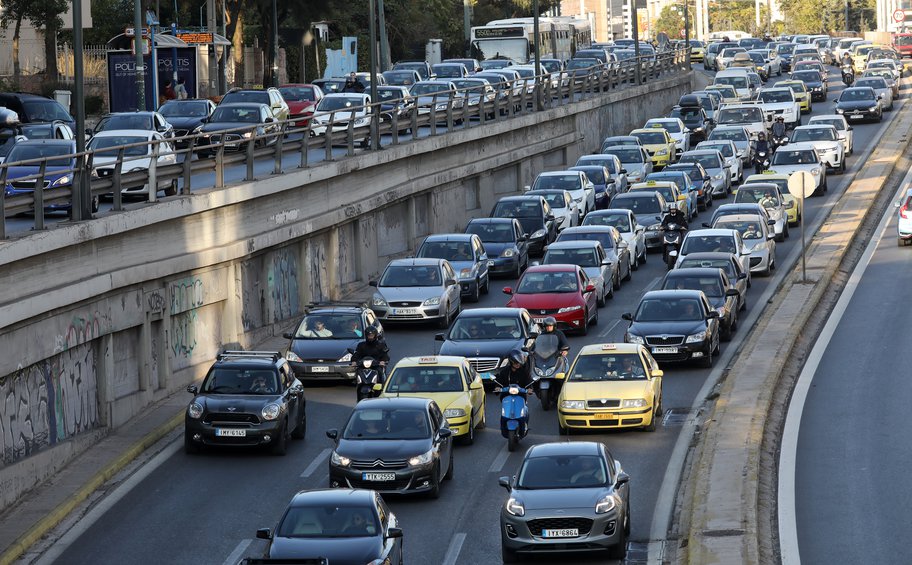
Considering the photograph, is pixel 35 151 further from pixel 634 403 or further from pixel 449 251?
pixel 634 403

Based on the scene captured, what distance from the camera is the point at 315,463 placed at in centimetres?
2589

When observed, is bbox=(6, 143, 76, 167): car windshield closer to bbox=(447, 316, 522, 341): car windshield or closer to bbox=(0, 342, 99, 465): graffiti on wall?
bbox=(0, 342, 99, 465): graffiti on wall

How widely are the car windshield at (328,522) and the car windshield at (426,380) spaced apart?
8.01 m

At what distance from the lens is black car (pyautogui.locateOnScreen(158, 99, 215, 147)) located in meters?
46.6

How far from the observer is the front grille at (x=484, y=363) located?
97.8 ft

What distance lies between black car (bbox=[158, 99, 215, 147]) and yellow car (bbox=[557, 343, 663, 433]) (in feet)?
73.8

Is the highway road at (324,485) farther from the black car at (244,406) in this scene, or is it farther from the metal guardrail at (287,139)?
the metal guardrail at (287,139)

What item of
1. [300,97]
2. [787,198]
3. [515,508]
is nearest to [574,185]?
[787,198]

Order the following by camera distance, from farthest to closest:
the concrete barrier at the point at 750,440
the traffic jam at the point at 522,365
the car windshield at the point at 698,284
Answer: the car windshield at the point at 698,284
the traffic jam at the point at 522,365
the concrete barrier at the point at 750,440

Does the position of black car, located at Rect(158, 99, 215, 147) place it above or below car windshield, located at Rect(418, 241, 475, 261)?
above

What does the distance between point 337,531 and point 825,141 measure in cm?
4378

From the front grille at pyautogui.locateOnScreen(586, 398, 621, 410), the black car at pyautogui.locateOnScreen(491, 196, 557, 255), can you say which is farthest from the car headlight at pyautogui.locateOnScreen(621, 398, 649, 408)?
the black car at pyautogui.locateOnScreen(491, 196, 557, 255)

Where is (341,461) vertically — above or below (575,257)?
below

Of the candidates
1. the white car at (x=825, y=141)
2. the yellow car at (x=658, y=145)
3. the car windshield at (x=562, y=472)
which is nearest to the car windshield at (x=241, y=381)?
the car windshield at (x=562, y=472)
